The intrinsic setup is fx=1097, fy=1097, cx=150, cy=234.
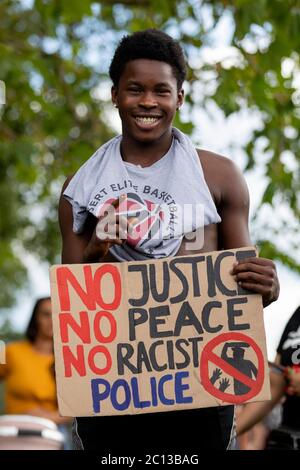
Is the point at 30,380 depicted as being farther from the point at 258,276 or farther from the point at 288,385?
the point at 258,276

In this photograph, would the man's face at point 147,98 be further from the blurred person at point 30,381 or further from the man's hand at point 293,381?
the blurred person at point 30,381

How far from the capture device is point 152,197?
354 centimetres

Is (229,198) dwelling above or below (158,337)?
above

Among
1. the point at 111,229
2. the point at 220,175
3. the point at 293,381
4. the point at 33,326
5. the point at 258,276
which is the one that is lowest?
the point at 293,381

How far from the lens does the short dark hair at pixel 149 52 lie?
12.0 ft

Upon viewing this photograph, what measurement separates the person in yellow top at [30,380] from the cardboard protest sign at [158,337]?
3267 millimetres

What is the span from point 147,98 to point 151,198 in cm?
33

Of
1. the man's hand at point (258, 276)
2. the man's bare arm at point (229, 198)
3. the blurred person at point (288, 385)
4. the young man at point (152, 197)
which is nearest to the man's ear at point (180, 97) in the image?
the young man at point (152, 197)

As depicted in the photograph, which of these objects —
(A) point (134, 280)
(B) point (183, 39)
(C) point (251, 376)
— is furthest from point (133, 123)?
(B) point (183, 39)

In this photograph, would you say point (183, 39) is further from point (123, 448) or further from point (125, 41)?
point (123, 448)

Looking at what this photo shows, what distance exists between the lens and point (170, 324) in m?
3.51

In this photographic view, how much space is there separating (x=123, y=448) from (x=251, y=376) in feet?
1.54

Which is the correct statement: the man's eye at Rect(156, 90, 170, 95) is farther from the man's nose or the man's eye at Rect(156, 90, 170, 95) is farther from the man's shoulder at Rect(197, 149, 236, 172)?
the man's shoulder at Rect(197, 149, 236, 172)

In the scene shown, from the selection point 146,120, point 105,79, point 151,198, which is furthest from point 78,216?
point 105,79
